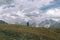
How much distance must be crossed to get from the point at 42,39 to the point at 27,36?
5.15 meters

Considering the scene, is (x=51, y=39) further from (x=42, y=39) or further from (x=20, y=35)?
(x=20, y=35)

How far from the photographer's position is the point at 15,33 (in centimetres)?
→ 6334

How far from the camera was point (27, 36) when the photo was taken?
60.7 m

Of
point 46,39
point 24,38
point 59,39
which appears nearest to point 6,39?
point 24,38

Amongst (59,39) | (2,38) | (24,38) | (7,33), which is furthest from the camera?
(59,39)

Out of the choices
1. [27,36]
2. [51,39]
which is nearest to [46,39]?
[51,39]

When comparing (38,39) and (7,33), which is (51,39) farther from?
(7,33)

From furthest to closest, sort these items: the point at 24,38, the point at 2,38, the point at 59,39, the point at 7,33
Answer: the point at 59,39
the point at 7,33
the point at 24,38
the point at 2,38

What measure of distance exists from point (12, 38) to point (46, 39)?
13371mm

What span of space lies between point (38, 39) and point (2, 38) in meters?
12.5

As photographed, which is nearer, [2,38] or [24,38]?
[2,38]

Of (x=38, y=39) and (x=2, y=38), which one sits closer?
(x=2, y=38)

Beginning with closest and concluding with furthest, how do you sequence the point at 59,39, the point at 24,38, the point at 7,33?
the point at 24,38 → the point at 7,33 → the point at 59,39

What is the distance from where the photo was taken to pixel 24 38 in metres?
57.9
